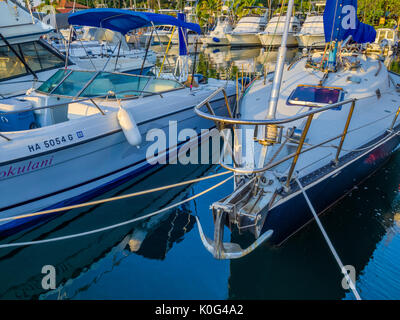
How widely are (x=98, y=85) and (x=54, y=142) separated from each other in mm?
2095

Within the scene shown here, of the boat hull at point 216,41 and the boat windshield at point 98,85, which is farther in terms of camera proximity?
the boat hull at point 216,41

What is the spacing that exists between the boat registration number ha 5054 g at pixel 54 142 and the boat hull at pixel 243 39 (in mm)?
31177

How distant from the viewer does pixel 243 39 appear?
3334 centimetres

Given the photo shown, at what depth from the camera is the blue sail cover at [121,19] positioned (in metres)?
6.66

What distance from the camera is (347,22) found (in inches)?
251

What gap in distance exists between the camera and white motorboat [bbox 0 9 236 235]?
191 inches

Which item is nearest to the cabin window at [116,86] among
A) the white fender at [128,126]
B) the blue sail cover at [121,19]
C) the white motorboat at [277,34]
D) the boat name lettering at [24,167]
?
the white fender at [128,126]

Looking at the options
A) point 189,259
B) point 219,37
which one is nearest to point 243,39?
point 219,37

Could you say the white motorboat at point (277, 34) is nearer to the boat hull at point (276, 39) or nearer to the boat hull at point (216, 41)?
the boat hull at point (276, 39)

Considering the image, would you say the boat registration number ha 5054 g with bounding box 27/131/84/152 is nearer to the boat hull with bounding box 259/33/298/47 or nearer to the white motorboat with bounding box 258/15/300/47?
the white motorboat with bounding box 258/15/300/47

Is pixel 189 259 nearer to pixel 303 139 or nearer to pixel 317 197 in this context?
pixel 317 197

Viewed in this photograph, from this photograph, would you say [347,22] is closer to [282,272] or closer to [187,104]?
[187,104]
